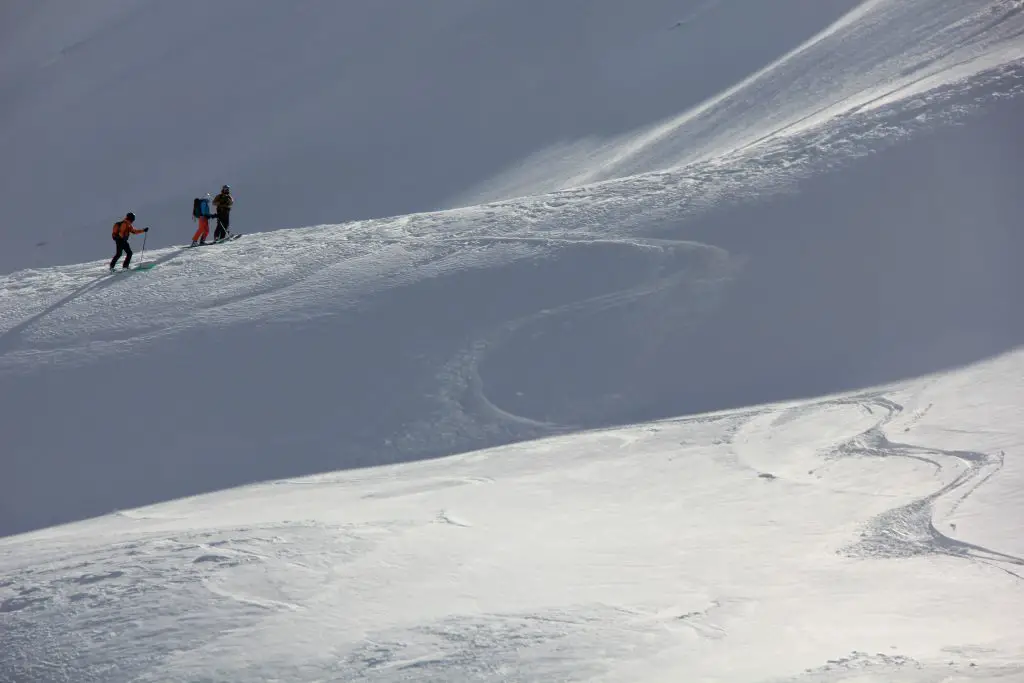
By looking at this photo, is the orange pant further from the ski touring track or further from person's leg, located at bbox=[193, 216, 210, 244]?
the ski touring track

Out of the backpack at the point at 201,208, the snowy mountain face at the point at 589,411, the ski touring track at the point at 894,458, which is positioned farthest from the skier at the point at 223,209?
the ski touring track at the point at 894,458

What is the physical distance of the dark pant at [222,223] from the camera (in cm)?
1981

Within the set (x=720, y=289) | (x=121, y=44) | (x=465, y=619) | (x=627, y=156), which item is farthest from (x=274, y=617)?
(x=121, y=44)

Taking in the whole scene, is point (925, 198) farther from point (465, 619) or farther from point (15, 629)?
point (15, 629)

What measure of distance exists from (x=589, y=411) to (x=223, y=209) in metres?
8.85

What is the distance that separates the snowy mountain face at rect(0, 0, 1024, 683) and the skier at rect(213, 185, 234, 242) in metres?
0.86

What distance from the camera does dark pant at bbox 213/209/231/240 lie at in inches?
780

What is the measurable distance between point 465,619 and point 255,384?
8410 millimetres

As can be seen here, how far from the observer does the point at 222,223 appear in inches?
790

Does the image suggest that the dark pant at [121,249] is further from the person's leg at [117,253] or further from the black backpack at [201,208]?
the black backpack at [201,208]

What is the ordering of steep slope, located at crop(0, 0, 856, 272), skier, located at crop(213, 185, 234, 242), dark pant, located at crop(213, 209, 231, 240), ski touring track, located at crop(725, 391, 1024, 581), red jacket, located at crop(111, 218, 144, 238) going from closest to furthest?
ski touring track, located at crop(725, 391, 1024, 581)
red jacket, located at crop(111, 218, 144, 238)
skier, located at crop(213, 185, 234, 242)
dark pant, located at crop(213, 209, 231, 240)
steep slope, located at crop(0, 0, 856, 272)

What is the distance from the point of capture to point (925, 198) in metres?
16.7

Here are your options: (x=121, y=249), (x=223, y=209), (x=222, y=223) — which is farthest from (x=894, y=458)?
(x=222, y=223)

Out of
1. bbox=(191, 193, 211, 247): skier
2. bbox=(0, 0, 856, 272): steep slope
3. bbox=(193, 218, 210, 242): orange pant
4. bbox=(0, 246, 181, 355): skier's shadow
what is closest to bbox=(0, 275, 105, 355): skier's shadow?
bbox=(0, 246, 181, 355): skier's shadow
